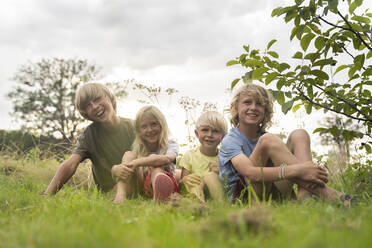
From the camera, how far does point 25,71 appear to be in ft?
70.8

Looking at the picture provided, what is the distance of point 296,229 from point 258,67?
5.56 ft

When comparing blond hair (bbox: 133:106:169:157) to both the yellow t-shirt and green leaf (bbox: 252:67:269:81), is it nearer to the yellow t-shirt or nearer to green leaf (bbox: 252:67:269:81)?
the yellow t-shirt

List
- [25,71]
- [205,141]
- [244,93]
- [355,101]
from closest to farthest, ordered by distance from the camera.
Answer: [355,101] < [244,93] < [205,141] < [25,71]

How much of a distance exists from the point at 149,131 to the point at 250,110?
1.17m

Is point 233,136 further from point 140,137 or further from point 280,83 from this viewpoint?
point 140,137

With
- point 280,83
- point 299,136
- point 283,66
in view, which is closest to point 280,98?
point 280,83

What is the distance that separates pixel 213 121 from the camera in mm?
3805

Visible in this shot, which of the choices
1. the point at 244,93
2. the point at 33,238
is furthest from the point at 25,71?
the point at 33,238

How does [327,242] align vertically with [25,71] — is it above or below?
below

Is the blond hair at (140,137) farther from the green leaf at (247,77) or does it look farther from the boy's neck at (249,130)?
the green leaf at (247,77)

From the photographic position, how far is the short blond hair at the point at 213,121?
3.80 metres

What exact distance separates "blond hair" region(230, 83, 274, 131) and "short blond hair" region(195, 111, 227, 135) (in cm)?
42

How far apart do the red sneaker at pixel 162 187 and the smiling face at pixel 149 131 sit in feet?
2.28

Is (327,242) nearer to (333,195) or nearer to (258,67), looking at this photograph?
(333,195)
